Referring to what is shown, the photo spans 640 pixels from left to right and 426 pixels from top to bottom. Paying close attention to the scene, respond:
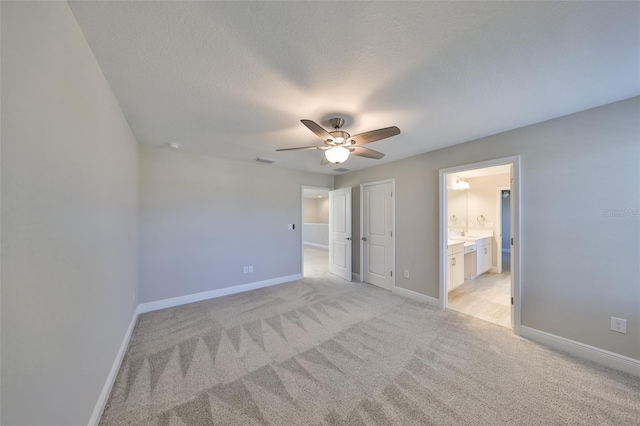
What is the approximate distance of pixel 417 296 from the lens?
360 centimetres

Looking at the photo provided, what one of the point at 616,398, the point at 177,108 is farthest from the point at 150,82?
the point at 616,398

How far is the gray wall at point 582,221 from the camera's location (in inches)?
77.2

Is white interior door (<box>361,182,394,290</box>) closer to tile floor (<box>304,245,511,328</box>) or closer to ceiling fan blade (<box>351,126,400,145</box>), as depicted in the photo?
tile floor (<box>304,245,511,328</box>)

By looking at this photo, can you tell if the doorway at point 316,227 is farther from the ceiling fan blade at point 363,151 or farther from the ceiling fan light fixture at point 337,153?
the ceiling fan light fixture at point 337,153

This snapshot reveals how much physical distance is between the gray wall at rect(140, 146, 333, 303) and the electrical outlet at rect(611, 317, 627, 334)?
4.16m

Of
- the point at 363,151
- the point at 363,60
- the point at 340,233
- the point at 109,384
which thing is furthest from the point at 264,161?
the point at 109,384

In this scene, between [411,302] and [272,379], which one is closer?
[272,379]

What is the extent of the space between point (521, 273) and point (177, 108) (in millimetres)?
4091

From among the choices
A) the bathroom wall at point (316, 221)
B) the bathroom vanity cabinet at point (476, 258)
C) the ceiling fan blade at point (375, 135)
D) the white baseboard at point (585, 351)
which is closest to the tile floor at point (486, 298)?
the bathroom vanity cabinet at point (476, 258)

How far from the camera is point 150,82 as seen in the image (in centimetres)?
172

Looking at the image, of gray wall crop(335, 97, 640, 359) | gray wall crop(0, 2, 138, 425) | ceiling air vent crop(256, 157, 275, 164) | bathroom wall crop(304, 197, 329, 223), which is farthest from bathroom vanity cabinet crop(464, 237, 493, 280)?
bathroom wall crop(304, 197, 329, 223)

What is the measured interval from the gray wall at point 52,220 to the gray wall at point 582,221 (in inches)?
150

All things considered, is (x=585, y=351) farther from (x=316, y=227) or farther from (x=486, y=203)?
(x=316, y=227)

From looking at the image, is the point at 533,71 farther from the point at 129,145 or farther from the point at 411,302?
the point at 129,145
